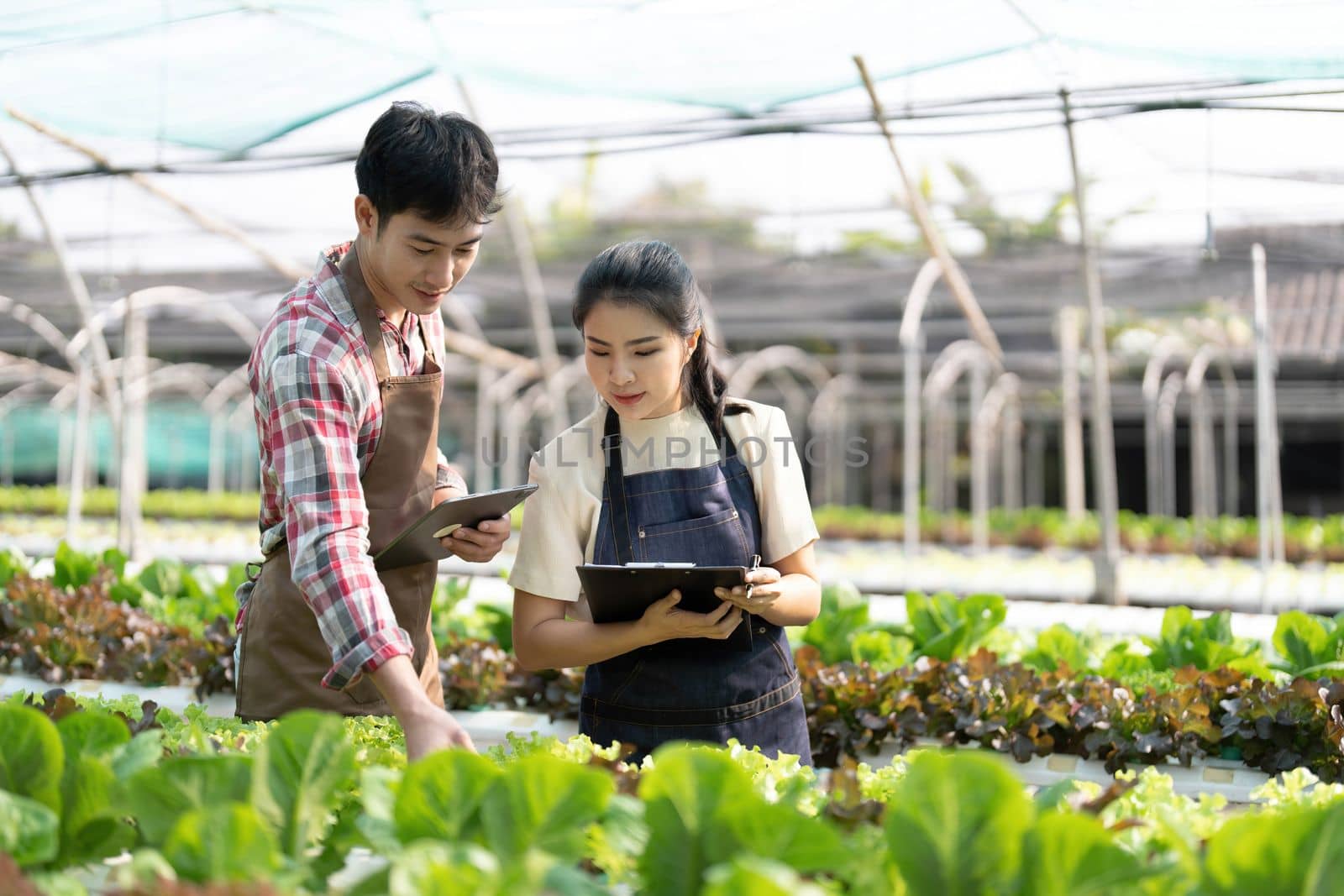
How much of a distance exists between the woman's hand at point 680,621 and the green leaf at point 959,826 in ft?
2.64

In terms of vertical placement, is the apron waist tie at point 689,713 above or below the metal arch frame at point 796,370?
below

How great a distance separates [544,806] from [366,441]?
104 cm

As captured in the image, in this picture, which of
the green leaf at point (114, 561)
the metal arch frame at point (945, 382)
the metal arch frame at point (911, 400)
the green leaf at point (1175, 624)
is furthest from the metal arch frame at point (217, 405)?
the green leaf at point (1175, 624)

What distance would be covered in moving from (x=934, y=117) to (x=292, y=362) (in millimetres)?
4115

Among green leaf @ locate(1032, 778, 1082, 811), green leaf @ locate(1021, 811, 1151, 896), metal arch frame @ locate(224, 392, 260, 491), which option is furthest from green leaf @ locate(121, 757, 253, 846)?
metal arch frame @ locate(224, 392, 260, 491)

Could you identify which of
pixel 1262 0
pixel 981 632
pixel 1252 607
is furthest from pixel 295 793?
pixel 1252 607

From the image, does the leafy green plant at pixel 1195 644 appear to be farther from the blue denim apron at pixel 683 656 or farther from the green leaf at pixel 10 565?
the green leaf at pixel 10 565

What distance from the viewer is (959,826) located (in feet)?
4.20

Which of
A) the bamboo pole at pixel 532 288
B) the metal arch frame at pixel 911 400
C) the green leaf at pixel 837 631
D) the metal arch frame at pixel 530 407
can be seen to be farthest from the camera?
the metal arch frame at pixel 530 407

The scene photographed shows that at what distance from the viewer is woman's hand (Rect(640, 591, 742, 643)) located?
2.07 meters

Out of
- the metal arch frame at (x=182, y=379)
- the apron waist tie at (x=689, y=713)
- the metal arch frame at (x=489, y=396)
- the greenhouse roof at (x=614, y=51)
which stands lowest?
the apron waist tie at (x=689, y=713)

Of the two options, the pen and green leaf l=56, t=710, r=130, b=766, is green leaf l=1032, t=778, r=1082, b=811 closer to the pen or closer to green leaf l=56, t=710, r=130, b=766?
the pen

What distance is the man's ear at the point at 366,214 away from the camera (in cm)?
212

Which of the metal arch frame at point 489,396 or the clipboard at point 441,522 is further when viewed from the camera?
the metal arch frame at point 489,396
